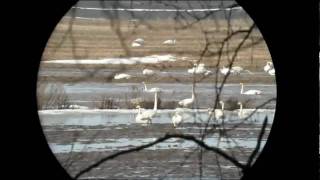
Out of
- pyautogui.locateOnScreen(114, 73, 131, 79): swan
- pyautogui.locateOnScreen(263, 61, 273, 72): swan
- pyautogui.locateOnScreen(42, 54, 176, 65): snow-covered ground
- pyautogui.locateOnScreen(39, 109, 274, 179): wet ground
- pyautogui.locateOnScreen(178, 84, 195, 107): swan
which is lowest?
pyautogui.locateOnScreen(39, 109, 274, 179): wet ground

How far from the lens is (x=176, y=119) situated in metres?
1.45

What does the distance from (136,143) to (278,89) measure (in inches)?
16.8

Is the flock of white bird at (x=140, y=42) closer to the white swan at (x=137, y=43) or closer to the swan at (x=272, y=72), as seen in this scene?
the white swan at (x=137, y=43)

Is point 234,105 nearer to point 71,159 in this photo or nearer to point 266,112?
point 266,112

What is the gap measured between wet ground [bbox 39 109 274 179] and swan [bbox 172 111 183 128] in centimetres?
1

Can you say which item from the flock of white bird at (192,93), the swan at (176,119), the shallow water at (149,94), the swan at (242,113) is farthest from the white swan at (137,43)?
the swan at (242,113)

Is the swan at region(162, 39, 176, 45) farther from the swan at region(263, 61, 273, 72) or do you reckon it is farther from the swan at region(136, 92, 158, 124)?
the swan at region(263, 61, 273, 72)

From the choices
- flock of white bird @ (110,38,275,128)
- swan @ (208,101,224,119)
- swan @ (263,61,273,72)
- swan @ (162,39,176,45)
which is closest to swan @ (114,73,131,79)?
flock of white bird @ (110,38,275,128)

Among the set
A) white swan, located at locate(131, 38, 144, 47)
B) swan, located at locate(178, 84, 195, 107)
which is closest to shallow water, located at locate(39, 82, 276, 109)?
swan, located at locate(178, 84, 195, 107)

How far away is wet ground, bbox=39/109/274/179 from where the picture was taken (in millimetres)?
1447

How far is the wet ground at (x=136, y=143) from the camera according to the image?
1447 mm

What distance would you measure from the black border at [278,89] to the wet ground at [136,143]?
0.05 meters

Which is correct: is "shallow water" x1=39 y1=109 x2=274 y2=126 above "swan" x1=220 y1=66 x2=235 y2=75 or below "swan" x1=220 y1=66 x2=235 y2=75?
below

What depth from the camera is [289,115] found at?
1.44m
